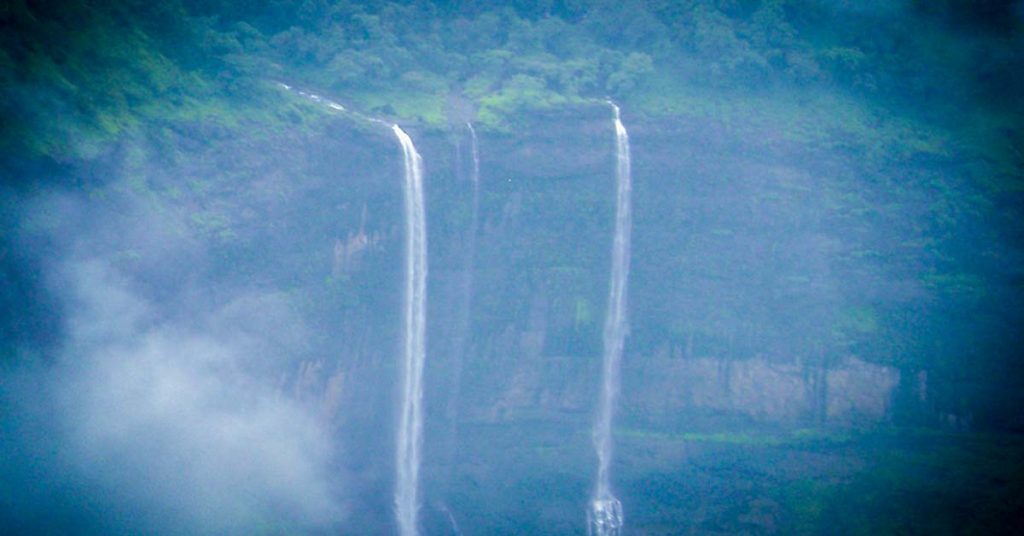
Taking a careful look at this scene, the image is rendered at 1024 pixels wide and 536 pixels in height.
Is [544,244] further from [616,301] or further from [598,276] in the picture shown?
[616,301]

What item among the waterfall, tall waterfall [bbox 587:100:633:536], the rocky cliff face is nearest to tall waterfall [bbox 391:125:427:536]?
the rocky cliff face

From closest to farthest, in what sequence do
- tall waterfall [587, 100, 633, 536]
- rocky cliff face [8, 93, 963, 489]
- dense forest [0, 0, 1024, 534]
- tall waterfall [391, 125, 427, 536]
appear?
dense forest [0, 0, 1024, 534] < rocky cliff face [8, 93, 963, 489] < tall waterfall [391, 125, 427, 536] < tall waterfall [587, 100, 633, 536]

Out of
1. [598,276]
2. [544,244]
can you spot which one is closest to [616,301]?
[598,276]

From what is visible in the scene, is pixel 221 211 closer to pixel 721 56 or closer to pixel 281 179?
pixel 281 179

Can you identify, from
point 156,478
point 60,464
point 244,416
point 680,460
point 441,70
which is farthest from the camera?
point 441,70

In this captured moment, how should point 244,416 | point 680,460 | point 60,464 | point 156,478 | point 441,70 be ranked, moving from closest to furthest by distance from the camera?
point 60,464 → point 156,478 → point 244,416 → point 680,460 → point 441,70

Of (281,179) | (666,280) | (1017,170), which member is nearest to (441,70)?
(281,179)

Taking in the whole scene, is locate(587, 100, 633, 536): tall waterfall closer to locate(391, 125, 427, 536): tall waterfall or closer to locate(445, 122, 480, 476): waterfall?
locate(445, 122, 480, 476): waterfall

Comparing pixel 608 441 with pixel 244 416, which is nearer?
pixel 244 416
